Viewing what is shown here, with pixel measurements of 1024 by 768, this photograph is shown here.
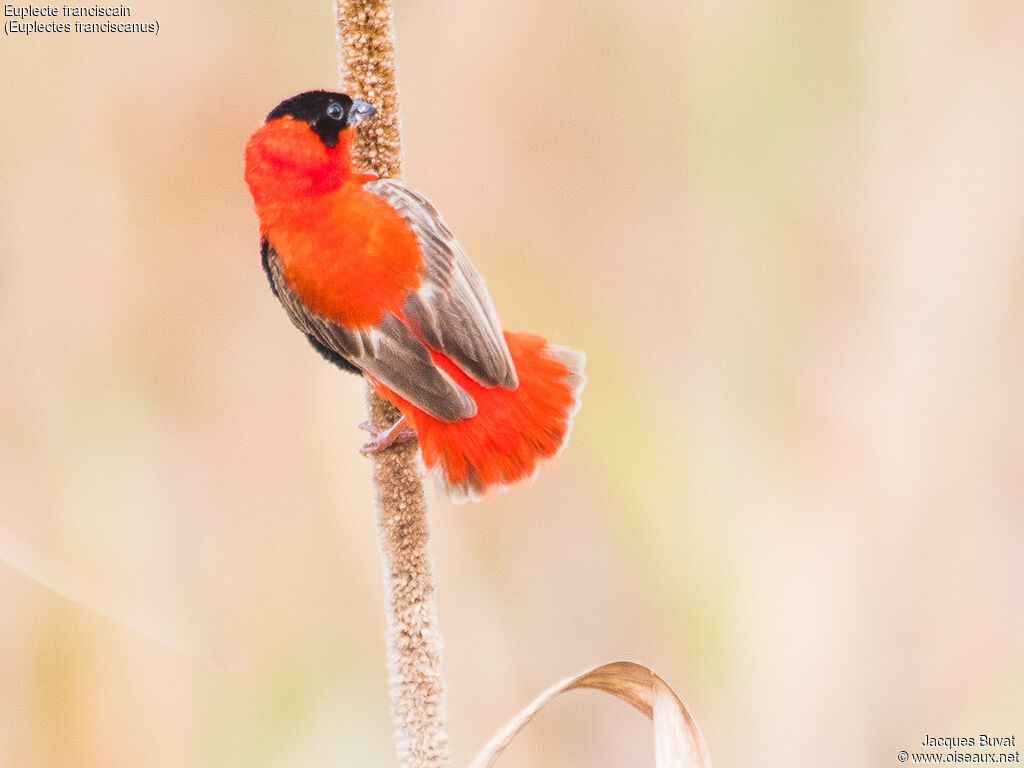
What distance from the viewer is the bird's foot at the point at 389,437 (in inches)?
37.5

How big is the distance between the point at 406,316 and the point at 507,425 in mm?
139

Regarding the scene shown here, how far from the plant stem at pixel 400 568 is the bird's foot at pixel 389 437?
0.07 metres

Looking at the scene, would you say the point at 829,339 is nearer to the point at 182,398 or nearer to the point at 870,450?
the point at 870,450

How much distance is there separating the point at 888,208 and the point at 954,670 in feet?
2.22

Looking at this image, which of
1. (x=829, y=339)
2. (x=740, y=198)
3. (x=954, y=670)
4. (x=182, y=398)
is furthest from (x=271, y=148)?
(x=954, y=670)

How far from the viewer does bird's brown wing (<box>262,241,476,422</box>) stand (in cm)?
95

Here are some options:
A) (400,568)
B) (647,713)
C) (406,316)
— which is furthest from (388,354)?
(647,713)

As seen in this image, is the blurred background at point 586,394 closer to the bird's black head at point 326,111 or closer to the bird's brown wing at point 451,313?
the bird's brown wing at point 451,313

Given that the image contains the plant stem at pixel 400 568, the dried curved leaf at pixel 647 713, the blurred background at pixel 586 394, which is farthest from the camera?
the blurred background at pixel 586 394

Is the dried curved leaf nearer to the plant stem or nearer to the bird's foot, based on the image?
the plant stem

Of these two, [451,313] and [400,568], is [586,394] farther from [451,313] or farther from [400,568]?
[400,568]

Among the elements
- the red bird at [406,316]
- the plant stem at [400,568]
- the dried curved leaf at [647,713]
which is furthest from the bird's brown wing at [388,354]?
the dried curved leaf at [647,713]

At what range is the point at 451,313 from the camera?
100cm

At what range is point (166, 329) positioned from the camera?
1467 mm
